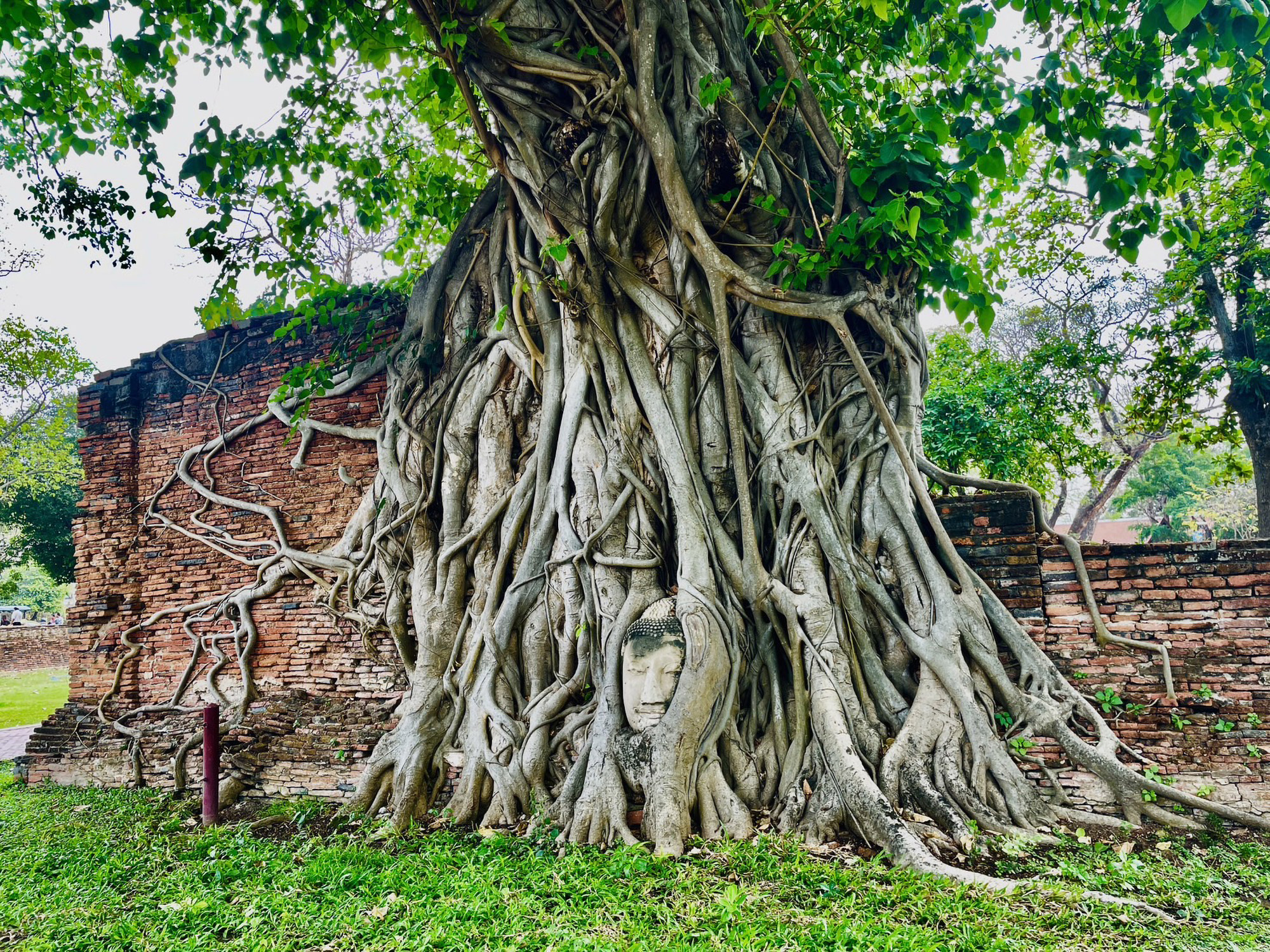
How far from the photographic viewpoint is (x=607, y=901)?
117 inches

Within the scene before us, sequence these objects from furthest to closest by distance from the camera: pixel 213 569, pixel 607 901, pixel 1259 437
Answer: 1. pixel 1259 437
2. pixel 213 569
3. pixel 607 901

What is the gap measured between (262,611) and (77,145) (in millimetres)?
3442

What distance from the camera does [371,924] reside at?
9.57 feet

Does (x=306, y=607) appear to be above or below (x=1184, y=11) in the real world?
below

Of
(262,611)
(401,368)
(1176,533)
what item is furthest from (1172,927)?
(1176,533)

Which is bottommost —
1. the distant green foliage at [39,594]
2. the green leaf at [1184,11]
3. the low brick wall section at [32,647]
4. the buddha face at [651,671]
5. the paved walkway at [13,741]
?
the paved walkway at [13,741]

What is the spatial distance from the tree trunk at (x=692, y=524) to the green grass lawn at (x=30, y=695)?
343 inches

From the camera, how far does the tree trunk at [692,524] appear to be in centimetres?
371

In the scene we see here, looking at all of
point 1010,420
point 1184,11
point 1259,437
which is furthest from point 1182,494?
point 1184,11

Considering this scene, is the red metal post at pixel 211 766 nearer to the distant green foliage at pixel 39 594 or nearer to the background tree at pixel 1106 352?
the background tree at pixel 1106 352

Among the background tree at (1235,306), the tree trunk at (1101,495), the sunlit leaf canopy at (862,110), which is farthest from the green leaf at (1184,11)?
the tree trunk at (1101,495)

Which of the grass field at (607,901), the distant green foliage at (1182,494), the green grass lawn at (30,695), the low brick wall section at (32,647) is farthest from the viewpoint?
the distant green foliage at (1182,494)

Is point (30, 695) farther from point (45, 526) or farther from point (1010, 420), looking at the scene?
point (1010, 420)

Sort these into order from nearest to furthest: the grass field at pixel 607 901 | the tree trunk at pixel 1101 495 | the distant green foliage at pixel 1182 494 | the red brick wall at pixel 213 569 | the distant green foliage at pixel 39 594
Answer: the grass field at pixel 607 901 → the red brick wall at pixel 213 569 → the tree trunk at pixel 1101 495 → the distant green foliage at pixel 1182 494 → the distant green foliage at pixel 39 594
